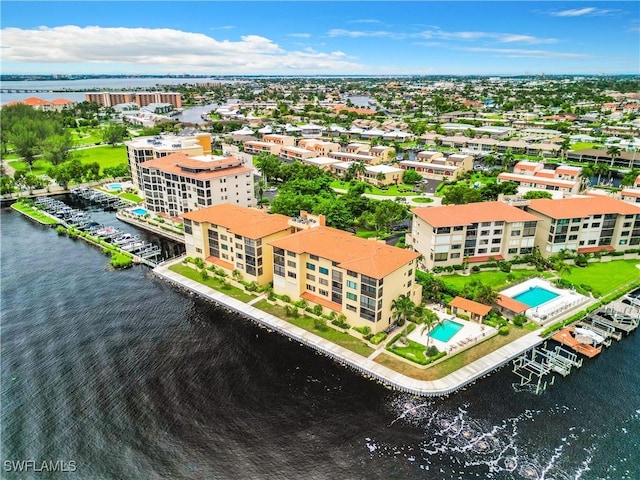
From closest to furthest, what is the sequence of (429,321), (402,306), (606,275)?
(429,321)
(402,306)
(606,275)

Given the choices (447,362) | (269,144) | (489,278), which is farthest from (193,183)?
(269,144)

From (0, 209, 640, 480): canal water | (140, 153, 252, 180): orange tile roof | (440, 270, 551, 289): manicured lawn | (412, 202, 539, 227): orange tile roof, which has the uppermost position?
(140, 153, 252, 180): orange tile roof

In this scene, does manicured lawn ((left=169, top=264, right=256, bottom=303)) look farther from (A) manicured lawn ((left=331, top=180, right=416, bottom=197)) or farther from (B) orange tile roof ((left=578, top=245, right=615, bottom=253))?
(A) manicured lawn ((left=331, top=180, right=416, bottom=197))

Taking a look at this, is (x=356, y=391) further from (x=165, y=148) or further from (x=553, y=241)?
(x=165, y=148)

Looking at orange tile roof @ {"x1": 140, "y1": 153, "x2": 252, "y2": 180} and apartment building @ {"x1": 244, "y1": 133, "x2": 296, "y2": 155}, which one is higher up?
orange tile roof @ {"x1": 140, "y1": 153, "x2": 252, "y2": 180}

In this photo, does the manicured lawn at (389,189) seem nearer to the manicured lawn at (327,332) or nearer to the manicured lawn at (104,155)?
the manicured lawn at (327,332)

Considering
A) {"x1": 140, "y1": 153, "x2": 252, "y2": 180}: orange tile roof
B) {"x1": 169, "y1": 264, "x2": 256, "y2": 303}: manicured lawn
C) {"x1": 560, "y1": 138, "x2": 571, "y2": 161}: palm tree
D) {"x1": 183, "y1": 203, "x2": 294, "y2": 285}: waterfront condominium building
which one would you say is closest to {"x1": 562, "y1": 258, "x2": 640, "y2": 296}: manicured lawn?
{"x1": 183, "y1": 203, "x2": 294, "y2": 285}: waterfront condominium building

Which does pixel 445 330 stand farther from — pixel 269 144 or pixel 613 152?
pixel 269 144
